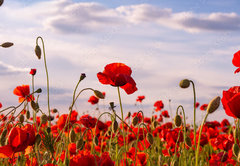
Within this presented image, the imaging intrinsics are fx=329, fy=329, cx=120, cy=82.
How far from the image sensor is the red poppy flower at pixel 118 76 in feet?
5.42

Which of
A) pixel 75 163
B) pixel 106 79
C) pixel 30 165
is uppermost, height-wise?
pixel 106 79

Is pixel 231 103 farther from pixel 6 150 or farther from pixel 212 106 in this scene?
pixel 6 150

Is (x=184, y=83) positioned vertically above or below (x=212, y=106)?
above

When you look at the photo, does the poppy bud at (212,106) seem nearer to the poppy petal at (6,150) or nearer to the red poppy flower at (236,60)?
the red poppy flower at (236,60)

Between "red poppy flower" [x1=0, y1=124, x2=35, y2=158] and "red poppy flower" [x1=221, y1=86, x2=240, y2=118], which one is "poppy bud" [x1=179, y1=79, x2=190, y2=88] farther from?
"red poppy flower" [x1=0, y1=124, x2=35, y2=158]

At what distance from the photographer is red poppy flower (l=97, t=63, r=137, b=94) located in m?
1.65

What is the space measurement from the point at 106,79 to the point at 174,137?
128 cm

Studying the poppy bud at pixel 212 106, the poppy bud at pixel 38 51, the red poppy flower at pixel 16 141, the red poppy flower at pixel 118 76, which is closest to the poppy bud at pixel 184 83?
the poppy bud at pixel 212 106

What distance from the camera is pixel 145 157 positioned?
2281 mm

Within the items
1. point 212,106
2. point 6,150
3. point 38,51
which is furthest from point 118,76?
point 38,51

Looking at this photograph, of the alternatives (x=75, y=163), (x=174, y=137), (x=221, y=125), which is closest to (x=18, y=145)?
(x=75, y=163)

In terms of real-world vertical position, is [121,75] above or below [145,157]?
above

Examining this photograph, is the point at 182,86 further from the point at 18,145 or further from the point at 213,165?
the point at 213,165

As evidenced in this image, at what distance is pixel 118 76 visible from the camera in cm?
166
